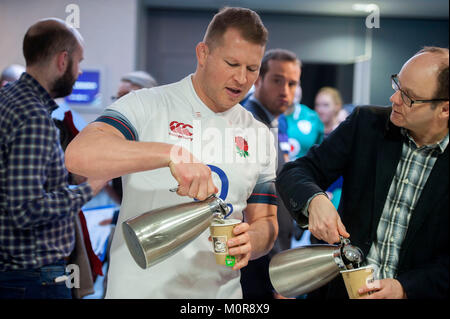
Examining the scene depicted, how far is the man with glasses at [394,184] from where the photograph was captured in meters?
1.06

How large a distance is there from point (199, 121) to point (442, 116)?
1.98 ft

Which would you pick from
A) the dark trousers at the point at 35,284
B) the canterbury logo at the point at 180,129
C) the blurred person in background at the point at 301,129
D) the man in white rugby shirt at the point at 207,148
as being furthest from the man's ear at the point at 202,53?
the blurred person in background at the point at 301,129

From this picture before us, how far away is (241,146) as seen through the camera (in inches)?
47.2

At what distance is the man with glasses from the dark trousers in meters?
0.70

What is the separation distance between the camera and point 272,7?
134cm

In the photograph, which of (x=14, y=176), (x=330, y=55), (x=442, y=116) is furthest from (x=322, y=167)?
(x=14, y=176)

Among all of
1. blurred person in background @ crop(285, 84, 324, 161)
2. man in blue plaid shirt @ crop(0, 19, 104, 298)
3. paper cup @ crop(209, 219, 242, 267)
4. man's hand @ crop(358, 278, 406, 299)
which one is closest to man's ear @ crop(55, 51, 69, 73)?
man in blue plaid shirt @ crop(0, 19, 104, 298)

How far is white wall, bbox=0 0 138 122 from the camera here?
4.01 ft

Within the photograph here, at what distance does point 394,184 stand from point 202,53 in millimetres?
614

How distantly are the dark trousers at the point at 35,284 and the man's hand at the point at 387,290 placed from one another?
851 millimetres

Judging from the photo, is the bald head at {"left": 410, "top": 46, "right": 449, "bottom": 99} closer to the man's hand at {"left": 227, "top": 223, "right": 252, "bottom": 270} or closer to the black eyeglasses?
the black eyeglasses

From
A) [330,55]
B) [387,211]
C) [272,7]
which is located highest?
[272,7]

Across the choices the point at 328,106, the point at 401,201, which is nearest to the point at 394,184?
the point at 401,201
